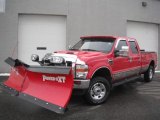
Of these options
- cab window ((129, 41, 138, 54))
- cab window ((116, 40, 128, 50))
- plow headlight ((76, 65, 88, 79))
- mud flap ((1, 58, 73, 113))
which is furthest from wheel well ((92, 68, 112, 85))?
cab window ((129, 41, 138, 54))

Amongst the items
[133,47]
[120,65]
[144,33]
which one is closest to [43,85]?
[120,65]

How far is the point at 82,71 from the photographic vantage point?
5.79m

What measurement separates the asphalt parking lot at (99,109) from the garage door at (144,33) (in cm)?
736

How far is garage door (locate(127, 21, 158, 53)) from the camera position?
14547 millimetres

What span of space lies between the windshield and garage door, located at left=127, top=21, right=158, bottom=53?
24.1ft

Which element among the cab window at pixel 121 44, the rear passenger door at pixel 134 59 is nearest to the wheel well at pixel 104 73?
the cab window at pixel 121 44

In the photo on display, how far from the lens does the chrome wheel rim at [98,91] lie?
620cm

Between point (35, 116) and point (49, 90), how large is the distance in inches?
25.8

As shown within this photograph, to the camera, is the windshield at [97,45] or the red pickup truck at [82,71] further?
the windshield at [97,45]

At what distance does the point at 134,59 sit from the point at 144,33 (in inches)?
297

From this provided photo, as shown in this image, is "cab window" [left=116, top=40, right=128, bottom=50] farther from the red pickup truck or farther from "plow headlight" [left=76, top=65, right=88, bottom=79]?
"plow headlight" [left=76, top=65, right=88, bottom=79]

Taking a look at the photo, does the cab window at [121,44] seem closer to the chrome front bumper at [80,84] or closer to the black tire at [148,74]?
the chrome front bumper at [80,84]

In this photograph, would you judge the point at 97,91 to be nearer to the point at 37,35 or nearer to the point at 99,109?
the point at 99,109

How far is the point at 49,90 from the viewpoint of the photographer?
5.25m
